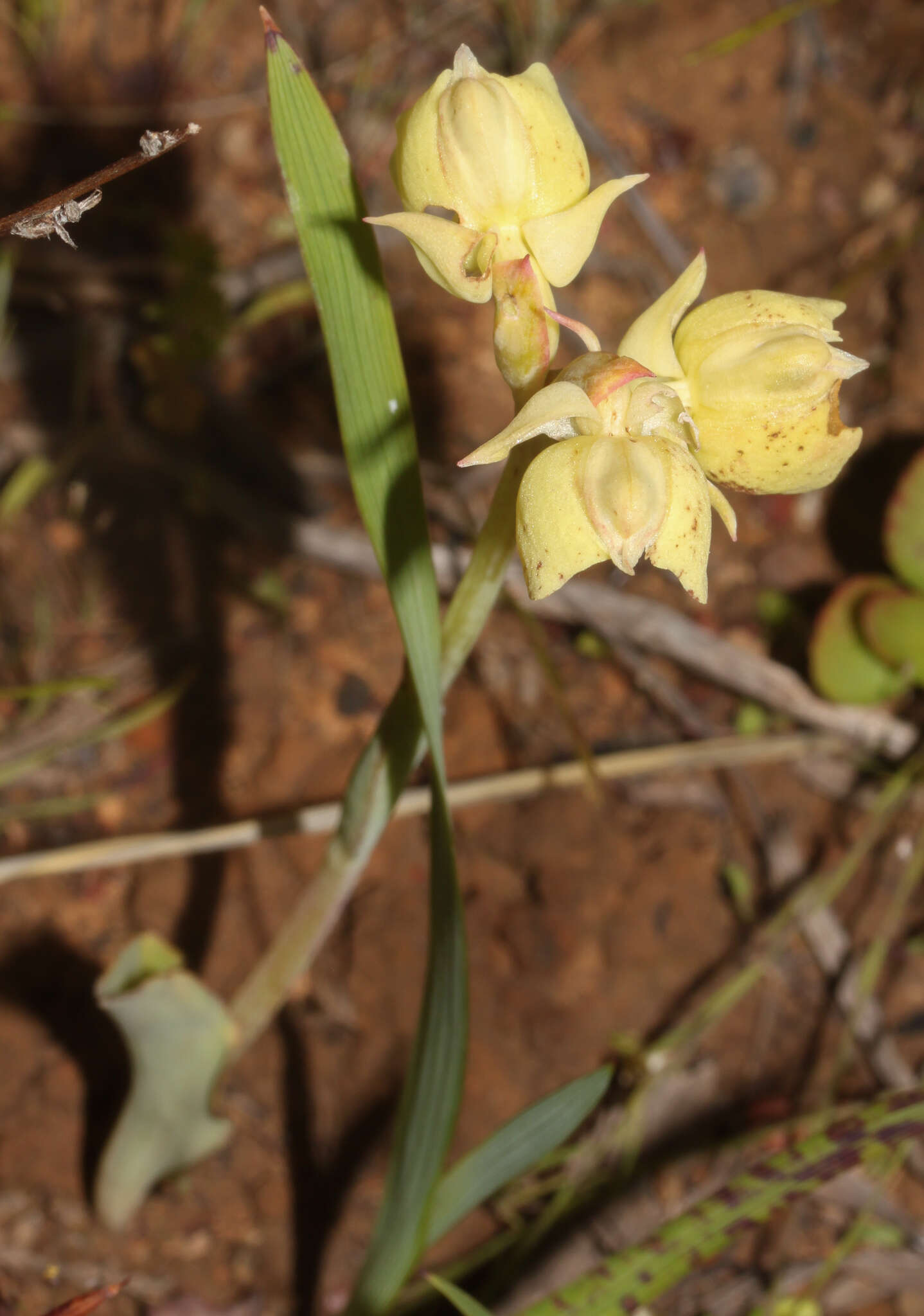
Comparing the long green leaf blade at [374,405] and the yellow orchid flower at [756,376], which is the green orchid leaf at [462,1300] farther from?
the yellow orchid flower at [756,376]

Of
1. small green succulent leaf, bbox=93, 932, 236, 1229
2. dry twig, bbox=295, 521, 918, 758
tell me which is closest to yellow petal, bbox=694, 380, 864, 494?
small green succulent leaf, bbox=93, 932, 236, 1229

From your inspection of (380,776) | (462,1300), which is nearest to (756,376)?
(380,776)

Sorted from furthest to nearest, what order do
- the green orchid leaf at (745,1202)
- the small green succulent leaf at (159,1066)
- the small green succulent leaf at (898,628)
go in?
the small green succulent leaf at (898,628) → the small green succulent leaf at (159,1066) → the green orchid leaf at (745,1202)

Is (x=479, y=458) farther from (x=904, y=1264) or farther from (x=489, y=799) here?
(x=904, y=1264)

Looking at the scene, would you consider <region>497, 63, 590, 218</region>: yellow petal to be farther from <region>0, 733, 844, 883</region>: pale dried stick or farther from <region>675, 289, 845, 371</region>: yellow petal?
<region>0, 733, 844, 883</region>: pale dried stick

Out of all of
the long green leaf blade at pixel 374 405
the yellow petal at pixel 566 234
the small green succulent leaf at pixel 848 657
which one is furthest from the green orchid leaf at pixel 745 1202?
the small green succulent leaf at pixel 848 657

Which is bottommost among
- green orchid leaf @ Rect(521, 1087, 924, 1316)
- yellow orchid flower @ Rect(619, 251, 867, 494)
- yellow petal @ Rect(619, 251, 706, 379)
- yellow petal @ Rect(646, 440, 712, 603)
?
green orchid leaf @ Rect(521, 1087, 924, 1316)
